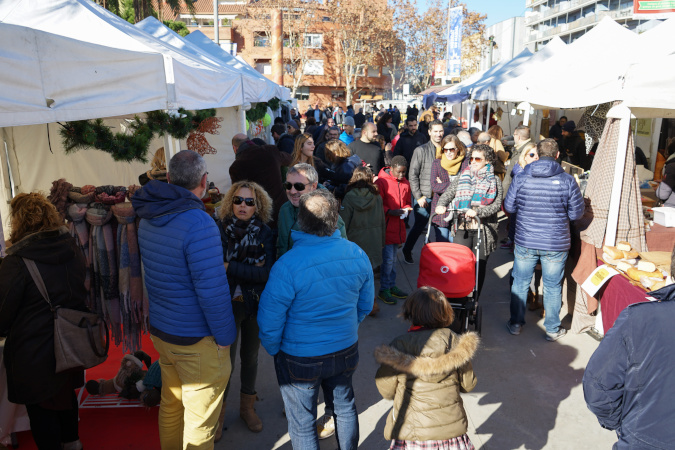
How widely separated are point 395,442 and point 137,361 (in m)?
2.19

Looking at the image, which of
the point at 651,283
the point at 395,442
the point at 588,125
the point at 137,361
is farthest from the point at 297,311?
the point at 588,125

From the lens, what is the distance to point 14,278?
267cm

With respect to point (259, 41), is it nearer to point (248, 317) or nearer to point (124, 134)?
point (124, 134)

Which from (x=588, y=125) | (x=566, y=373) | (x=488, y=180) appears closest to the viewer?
(x=566, y=373)

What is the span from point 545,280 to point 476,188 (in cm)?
111

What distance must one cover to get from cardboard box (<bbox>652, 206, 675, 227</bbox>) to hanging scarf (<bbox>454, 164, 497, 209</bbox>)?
5.14 ft

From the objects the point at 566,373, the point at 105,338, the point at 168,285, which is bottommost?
the point at 566,373

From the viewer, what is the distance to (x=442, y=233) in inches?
214

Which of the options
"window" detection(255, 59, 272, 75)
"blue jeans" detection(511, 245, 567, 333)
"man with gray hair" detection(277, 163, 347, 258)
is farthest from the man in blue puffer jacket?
"window" detection(255, 59, 272, 75)

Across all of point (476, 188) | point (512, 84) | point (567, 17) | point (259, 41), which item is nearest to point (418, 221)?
point (476, 188)

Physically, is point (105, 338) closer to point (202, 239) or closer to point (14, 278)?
point (14, 278)

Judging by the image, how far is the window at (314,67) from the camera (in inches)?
1916

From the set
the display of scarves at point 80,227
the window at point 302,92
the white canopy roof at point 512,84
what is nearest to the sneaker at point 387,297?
the display of scarves at point 80,227

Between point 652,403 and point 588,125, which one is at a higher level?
point 588,125
